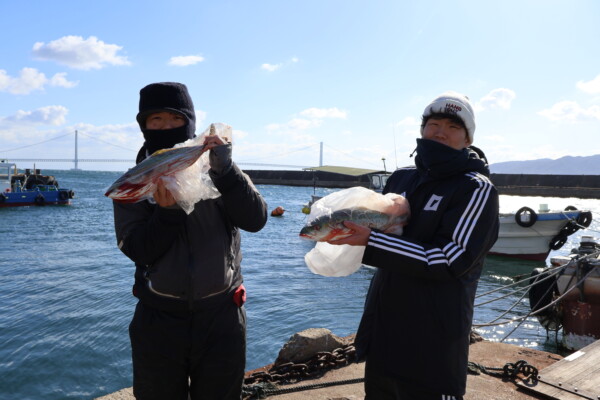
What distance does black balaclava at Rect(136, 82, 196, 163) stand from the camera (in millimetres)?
2289

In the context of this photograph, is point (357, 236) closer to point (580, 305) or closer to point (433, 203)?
point (433, 203)

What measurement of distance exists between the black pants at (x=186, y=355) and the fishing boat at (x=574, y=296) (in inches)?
212

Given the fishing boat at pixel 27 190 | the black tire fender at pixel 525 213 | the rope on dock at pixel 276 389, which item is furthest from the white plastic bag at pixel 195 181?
the fishing boat at pixel 27 190

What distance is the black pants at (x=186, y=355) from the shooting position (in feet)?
7.18

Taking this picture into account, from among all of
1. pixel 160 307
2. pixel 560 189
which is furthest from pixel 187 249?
pixel 560 189

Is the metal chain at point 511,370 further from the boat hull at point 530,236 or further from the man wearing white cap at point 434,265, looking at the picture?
the boat hull at point 530,236

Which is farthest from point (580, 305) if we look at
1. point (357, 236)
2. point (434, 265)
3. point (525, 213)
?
point (525, 213)

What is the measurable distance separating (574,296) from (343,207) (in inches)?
244

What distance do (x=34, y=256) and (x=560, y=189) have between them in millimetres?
53469

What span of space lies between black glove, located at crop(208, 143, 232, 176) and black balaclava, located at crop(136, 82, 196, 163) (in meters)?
0.34

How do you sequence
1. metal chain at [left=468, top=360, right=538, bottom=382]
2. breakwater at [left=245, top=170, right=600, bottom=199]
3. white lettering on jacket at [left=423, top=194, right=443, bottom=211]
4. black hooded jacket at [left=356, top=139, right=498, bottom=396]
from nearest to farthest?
black hooded jacket at [left=356, top=139, right=498, bottom=396] → white lettering on jacket at [left=423, top=194, right=443, bottom=211] → metal chain at [left=468, top=360, right=538, bottom=382] → breakwater at [left=245, top=170, right=600, bottom=199]

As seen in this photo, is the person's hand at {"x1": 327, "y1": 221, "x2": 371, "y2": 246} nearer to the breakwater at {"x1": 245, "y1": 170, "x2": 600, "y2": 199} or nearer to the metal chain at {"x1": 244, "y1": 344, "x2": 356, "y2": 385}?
the metal chain at {"x1": 244, "y1": 344, "x2": 356, "y2": 385}

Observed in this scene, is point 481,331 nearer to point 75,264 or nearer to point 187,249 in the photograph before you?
point 187,249

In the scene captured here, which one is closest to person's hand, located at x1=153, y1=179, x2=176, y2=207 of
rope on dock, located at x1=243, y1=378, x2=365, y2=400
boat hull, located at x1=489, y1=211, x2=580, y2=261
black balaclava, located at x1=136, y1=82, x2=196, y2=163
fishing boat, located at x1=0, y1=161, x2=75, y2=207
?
black balaclava, located at x1=136, y1=82, x2=196, y2=163
